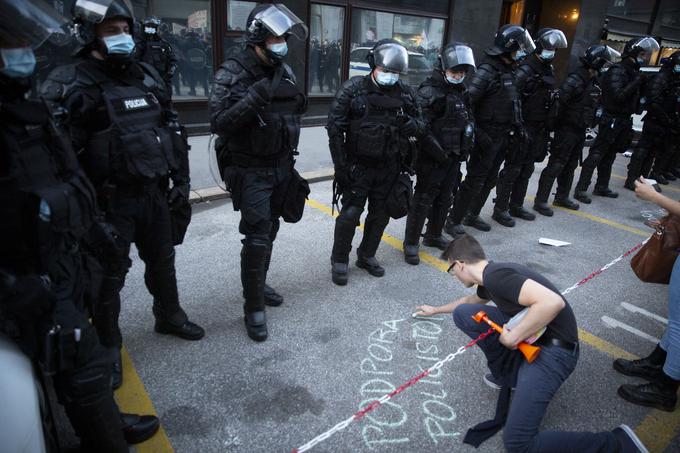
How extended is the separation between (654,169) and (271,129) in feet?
27.6

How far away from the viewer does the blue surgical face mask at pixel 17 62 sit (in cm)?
160

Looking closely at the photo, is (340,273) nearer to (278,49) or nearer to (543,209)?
(278,49)

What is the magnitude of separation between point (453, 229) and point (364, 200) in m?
1.81

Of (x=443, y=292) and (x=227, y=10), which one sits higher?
(x=227, y=10)

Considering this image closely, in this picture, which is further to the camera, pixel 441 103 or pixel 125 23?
pixel 441 103

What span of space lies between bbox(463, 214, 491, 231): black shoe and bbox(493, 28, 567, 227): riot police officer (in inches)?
15.0

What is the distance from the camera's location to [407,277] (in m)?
4.36

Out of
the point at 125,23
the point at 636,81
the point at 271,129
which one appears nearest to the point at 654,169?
the point at 636,81

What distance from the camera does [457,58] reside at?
4133 millimetres

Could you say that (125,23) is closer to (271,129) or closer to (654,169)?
(271,129)

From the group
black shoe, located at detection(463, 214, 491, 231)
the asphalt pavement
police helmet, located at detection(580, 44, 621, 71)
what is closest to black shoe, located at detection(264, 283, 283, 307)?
the asphalt pavement

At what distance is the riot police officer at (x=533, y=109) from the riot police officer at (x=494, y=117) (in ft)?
0.94

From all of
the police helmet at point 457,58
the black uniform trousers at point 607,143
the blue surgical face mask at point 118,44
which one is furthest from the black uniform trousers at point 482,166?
the blue surgical face mask at point 118,44

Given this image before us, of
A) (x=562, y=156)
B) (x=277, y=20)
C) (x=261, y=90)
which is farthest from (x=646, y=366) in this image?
(x=562, y=156)
